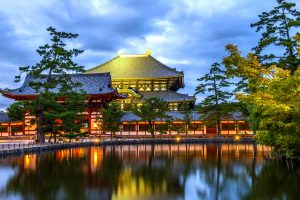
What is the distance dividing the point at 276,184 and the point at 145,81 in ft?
186

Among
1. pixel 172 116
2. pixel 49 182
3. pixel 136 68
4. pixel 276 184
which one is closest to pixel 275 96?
pixel 276 184

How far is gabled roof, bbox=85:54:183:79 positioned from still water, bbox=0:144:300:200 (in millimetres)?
46351

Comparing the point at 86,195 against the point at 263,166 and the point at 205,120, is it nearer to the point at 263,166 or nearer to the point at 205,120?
the point at 263,166

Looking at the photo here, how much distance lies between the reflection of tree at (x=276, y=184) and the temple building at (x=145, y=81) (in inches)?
1720

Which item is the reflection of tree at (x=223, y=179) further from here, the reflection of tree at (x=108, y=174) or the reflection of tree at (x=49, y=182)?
the reflection of tree at (x=49, y=182)

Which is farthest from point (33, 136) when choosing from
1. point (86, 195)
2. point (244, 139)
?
point (86, 195)

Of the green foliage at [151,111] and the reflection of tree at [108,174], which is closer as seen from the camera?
the reflection of tree at [108,174]

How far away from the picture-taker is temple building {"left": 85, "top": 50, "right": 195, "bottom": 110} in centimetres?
6681

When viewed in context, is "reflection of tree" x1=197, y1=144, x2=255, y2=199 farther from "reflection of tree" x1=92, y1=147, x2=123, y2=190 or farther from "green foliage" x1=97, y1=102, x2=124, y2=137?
"green foliage" x1=97, y1=102, x2=124, y2=137

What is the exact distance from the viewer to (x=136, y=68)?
251 ft

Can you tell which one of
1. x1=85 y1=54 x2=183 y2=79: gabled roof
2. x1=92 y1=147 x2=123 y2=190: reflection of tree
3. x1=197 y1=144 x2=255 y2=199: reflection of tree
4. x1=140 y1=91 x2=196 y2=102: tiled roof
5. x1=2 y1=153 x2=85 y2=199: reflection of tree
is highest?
x1=85 y1=54 x2=183 y2=79: gabled roof

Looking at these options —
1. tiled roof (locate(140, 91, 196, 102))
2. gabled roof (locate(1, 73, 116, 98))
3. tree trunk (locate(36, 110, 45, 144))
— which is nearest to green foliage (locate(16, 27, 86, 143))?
tree trunk (locate(36, 110, 45, 144))

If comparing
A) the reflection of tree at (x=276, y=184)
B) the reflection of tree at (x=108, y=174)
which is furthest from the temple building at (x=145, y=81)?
the reflection of tree at (x=276, y=184)

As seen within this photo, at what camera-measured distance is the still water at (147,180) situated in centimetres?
1570
